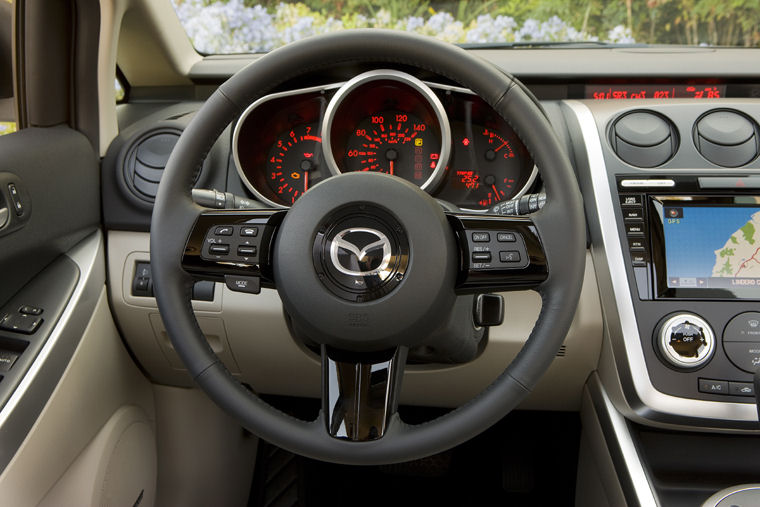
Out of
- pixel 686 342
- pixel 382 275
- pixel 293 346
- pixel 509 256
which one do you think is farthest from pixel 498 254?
pixel 293 346

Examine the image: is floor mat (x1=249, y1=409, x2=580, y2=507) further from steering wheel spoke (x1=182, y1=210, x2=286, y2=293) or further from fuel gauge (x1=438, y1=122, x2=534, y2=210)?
steering wheel spoke (x1=182, y1=210, x2=286, y2=293)

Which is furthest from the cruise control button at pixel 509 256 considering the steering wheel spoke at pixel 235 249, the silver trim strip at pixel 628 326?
the silver trim strip at pixel 628 326

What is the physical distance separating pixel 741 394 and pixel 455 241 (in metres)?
0.63

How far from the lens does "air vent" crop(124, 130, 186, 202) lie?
52.5 inches

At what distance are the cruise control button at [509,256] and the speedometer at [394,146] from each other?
56cm

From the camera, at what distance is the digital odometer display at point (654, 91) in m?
1.47

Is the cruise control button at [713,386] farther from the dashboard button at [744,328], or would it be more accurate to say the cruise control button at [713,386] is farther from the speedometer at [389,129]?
the speedometer at [389,129]

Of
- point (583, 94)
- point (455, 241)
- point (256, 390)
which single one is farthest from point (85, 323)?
point (583, 94)

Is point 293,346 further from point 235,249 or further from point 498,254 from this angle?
point 498,254

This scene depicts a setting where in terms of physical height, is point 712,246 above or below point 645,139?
below

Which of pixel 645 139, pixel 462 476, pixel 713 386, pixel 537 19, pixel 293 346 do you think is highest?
pixel 537 19

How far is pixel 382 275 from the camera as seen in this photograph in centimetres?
81

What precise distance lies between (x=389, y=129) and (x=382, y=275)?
0.66 metres

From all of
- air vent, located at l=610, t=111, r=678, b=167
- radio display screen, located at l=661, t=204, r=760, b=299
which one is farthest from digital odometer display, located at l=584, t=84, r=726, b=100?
radio display screen, located at l=661, t=204, r=760, b=299
